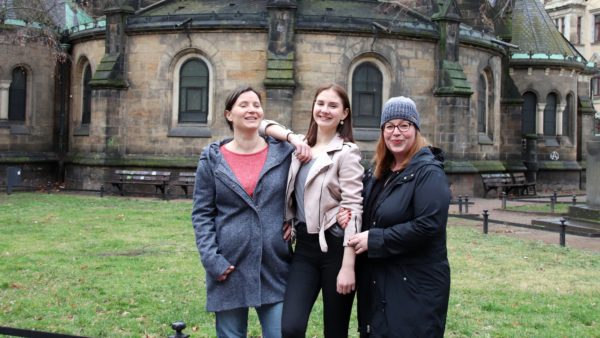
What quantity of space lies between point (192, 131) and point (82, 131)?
17.4ft

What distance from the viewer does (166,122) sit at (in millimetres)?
22797

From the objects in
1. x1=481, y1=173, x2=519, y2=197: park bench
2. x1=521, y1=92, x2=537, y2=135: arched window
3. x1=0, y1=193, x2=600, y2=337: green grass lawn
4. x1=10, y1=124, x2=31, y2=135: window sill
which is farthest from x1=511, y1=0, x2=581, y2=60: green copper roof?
x1=10, y1=124, x2=31, y2=135: window sill

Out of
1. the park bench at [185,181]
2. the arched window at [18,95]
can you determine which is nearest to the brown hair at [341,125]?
the park bench at [185,181]

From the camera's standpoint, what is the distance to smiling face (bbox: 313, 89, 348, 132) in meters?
4.25

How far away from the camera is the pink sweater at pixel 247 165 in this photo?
416 cm

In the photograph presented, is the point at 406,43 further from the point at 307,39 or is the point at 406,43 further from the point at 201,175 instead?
the point at 201,175

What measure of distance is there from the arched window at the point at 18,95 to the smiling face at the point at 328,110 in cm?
2446

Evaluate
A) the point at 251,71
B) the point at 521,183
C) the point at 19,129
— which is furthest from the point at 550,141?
the point at 19,129

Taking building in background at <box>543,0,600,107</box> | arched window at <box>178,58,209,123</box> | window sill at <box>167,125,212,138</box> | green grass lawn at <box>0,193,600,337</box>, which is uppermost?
building in background at <box>543,0,600,107</box>

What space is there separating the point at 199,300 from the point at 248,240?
3846mm

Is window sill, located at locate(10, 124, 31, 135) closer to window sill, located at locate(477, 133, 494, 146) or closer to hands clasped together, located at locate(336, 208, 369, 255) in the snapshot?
window sill, located at locate(477, 133, 494, 146)

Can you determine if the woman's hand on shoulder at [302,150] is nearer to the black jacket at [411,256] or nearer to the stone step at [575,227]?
the black jacket at [411,256]

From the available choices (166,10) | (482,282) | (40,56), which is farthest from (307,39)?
(482,282)

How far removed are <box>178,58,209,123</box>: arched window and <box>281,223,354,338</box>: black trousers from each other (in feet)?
62.3
